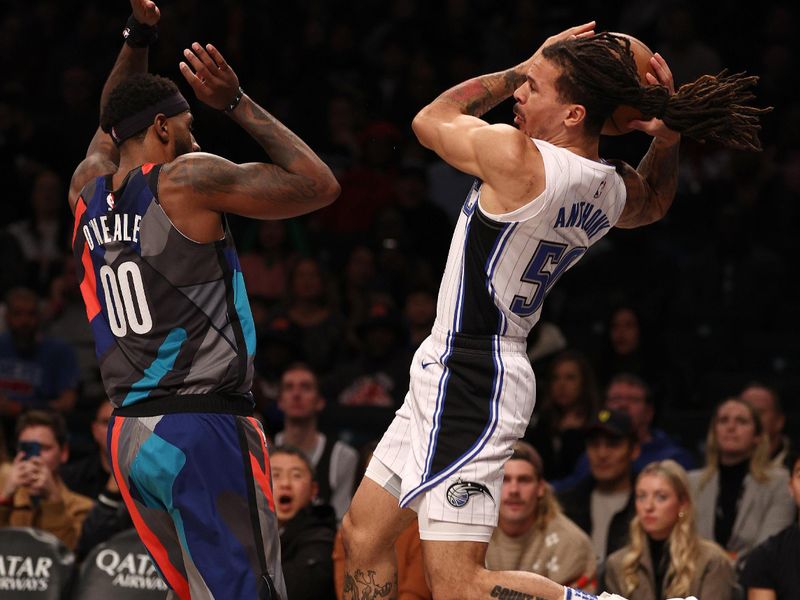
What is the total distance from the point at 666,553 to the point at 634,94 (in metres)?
2.98

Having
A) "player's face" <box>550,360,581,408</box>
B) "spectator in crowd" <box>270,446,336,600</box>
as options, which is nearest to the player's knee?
"spectator in crowd" <box>270,446,336,600</box>

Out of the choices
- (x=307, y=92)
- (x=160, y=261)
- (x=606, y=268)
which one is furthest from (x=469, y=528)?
(x=307, y=92)

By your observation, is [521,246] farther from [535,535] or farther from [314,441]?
[314,441]

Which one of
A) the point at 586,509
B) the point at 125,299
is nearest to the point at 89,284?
the point at 125,299

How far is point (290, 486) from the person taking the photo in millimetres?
7207

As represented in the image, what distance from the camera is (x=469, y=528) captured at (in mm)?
4676

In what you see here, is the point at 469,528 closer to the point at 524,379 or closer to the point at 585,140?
the point at 524,379

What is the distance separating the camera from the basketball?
194 inches

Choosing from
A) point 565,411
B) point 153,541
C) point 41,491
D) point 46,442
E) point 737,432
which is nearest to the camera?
point 153,541

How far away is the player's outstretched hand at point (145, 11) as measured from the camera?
17.6 feet

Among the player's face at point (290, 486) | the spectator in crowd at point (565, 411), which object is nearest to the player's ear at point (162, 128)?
the player's face at point (290, 486)

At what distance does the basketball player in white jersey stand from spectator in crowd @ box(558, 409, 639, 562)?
3.30 m

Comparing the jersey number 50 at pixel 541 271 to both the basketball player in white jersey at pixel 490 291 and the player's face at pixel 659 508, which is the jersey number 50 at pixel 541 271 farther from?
the player's face at pixel 659 508

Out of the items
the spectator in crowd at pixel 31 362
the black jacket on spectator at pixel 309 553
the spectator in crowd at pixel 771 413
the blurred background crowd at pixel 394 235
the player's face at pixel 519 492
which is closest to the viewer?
the black jacket on spectator at pixel 309 553
